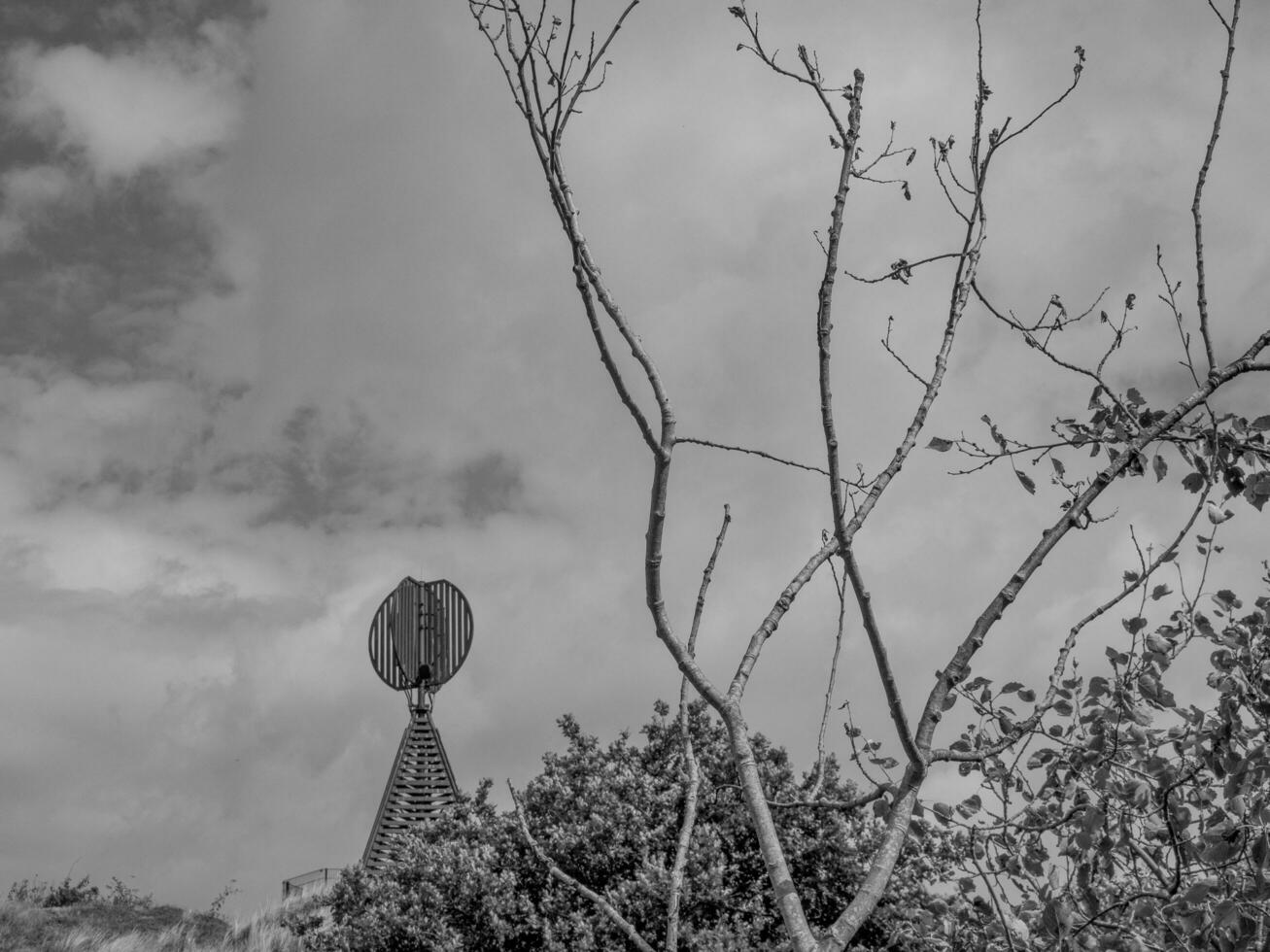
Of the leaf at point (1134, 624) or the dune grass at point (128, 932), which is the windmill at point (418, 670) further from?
the leaf at point (1134, 624)

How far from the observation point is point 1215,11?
3.80 m

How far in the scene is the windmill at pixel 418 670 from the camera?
1427 cm

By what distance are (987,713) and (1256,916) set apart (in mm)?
1023

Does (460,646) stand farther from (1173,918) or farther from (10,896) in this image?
(1173,918)

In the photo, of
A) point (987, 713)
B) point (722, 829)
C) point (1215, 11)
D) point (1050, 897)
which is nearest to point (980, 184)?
point (1215, 11)

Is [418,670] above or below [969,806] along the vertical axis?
above

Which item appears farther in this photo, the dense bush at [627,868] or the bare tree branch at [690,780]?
the dense bush at [627,868]

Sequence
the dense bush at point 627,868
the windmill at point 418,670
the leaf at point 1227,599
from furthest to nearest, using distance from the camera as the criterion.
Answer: the windmill at point 418,670, the dense bush at point 627,868, the leaf at point 1227,599

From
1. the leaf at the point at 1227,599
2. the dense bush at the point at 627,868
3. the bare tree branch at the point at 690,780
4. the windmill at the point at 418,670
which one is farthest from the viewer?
the windmill at the point at 418,670

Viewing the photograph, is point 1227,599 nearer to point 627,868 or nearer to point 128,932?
point 627,868

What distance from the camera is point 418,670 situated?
1556 cm

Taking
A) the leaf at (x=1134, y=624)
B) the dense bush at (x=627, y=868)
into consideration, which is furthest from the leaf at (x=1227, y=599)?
the dense bush at (x=627, y=868)

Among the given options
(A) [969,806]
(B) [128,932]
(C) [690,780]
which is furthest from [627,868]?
(B) [128,932]

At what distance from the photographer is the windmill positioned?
14.3 meters
